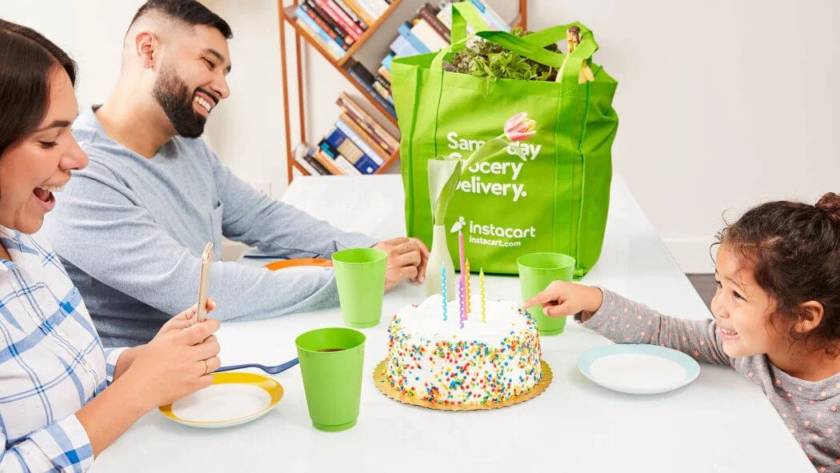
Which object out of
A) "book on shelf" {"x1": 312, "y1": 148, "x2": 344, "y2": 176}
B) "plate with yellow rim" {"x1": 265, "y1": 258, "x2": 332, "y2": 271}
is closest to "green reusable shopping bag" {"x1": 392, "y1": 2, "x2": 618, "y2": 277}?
"plate with yellow rim" {"x1": 265, "y1": 258, "x2": 332, "y2": 271}

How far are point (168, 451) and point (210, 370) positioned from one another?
14 centimetres

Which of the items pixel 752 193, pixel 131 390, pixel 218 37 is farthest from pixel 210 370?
pixel 752 193

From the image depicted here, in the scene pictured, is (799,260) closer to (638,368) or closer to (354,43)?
(638,368)

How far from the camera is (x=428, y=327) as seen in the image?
1205 millimetres

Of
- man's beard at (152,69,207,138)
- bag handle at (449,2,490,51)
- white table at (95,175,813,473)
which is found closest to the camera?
white table at (95,175,813,473)

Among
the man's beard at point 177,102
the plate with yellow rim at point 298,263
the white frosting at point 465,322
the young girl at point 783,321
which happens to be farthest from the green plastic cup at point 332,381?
the man's beard at point 177,102

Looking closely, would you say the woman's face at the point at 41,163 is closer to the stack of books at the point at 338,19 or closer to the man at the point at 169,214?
the man at the point at 169,214

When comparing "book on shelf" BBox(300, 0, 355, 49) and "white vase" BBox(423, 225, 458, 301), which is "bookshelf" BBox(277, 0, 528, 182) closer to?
"book on shelf" BBox(300, 0, 355, 49)

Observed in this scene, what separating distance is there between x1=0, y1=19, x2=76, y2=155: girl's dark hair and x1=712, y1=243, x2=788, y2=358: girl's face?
0.95m

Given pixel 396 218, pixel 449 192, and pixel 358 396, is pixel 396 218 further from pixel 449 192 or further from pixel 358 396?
pixel 358 396

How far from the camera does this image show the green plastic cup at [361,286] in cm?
140

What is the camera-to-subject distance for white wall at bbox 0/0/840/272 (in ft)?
12.4

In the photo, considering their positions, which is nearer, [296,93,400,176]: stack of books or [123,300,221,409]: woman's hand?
[123,300,221,409]: woman's hand

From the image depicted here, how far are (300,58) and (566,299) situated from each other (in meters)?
2.72
